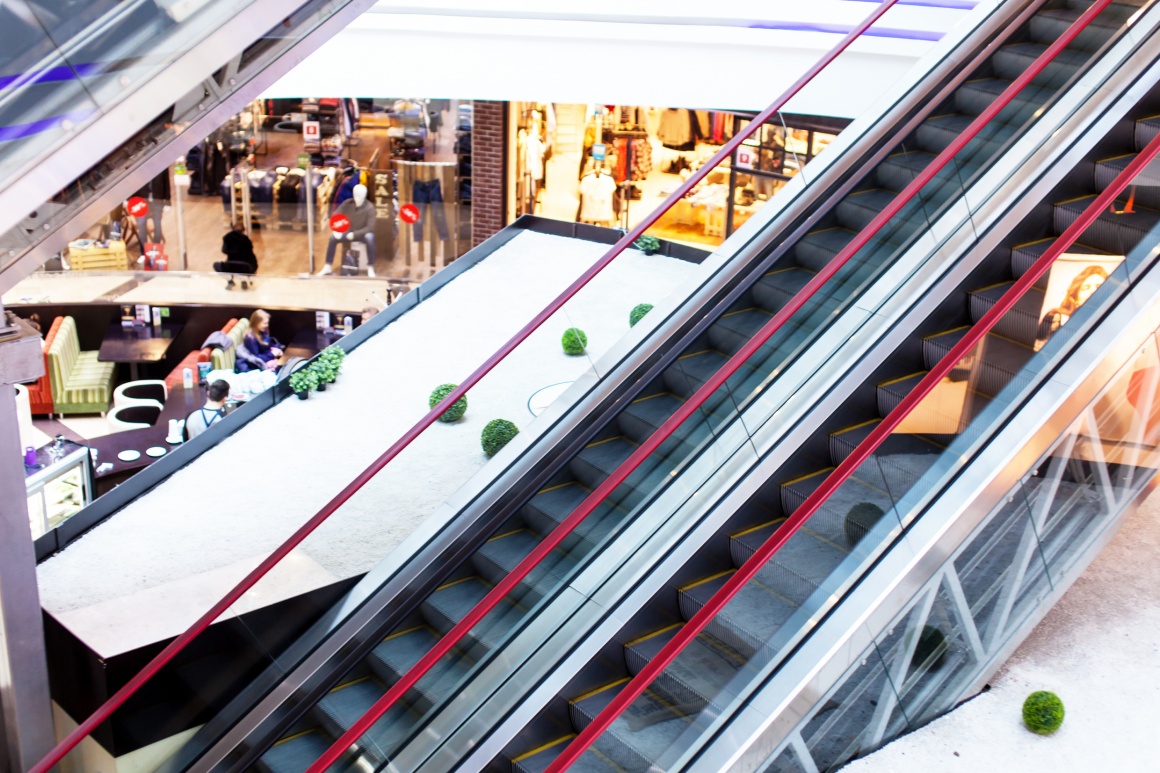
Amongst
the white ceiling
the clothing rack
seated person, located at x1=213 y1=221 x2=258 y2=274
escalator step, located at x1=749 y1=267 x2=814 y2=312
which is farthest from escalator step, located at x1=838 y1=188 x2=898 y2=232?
seated person, located at x1=213 y1=221 x2=258 y2=274

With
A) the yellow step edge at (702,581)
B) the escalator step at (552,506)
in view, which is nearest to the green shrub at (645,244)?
the escalator step at (552,506)

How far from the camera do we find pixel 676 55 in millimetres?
12820

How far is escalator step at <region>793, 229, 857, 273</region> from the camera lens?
24.8 feet

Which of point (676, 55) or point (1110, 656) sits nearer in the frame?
point (1110, 656)

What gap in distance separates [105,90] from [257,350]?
882 centimetres

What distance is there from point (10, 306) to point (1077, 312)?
12.5 m

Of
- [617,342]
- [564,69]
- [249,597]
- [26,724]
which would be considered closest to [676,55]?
[564,69]

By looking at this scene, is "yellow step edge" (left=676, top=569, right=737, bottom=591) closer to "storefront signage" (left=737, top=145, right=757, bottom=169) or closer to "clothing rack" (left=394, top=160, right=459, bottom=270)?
"storefront signage" (left=737, top=145, right=757, bottom=169)

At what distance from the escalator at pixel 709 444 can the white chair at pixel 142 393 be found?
23.0 ft

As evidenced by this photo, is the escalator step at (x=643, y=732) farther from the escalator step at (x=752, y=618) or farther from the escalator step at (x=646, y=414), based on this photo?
the escalator step at (x=646, y=414)

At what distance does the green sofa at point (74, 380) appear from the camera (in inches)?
529

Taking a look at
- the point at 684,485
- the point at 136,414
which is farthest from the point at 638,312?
the point at 136,414

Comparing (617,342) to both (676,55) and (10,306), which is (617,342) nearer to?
(676,55)

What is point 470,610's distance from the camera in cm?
614
